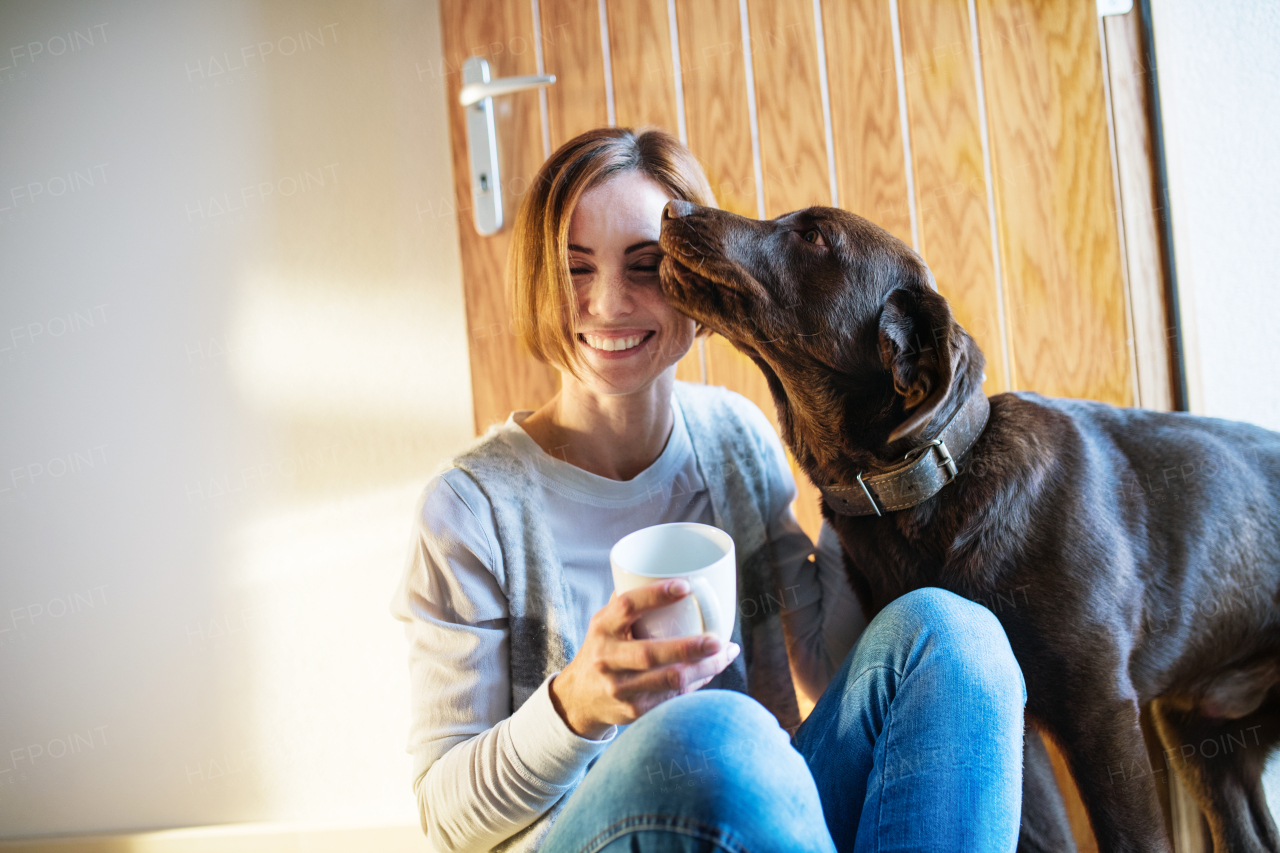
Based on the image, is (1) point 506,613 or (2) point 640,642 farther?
(1) point 506,613

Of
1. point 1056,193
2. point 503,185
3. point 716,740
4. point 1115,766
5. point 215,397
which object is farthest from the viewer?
point 215,397

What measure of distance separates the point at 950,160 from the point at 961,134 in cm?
5

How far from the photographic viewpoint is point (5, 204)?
5.66 ft

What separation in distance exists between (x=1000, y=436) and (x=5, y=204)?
6.88 feet

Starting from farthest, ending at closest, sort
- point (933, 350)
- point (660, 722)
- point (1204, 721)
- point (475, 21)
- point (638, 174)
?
1. point (475, 21)
2. point (1204, 721)
3. point (638, 174)
4. point (933, 350)
5. point (660, 722)

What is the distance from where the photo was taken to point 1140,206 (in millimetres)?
1368

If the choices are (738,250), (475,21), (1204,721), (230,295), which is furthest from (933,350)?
(230,295)

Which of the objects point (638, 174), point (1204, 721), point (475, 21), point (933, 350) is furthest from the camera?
Result: point (475, 21)

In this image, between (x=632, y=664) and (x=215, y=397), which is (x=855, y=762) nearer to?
(x=632, y=664)

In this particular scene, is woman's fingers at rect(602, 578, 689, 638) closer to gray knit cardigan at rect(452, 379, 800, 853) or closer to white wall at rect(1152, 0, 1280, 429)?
gray knit cardigan at rect(452, 379, 800, 853)

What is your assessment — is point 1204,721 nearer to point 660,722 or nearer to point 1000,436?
point 1000,436

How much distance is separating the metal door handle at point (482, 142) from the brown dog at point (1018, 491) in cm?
64

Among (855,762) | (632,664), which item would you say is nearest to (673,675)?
(632,664)

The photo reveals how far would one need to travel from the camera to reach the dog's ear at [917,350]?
845 mm
